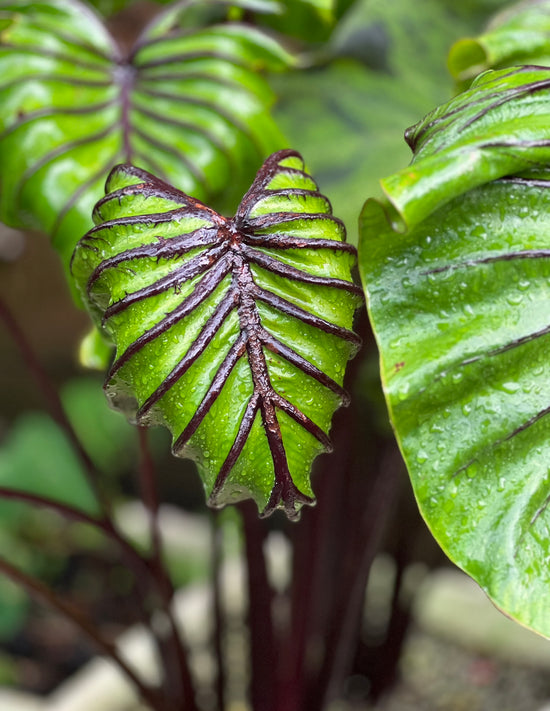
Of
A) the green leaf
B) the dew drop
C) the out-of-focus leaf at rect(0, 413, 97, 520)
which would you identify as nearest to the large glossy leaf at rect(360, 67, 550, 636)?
the dew drop

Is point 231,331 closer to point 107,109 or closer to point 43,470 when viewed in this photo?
point 107,109

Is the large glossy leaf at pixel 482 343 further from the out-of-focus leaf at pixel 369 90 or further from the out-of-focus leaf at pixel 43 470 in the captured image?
the out-of-focus leaf at pixel 43 470

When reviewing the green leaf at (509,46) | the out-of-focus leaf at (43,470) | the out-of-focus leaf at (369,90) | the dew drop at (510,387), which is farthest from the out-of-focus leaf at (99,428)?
the dew drop at (510,387)

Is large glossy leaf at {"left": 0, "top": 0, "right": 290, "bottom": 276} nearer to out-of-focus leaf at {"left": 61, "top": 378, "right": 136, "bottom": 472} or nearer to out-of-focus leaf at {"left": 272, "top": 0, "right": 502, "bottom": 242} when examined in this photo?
out-of-focus leaf at {"left": 272, "top": 0, "right": 502, "bottom": 242}

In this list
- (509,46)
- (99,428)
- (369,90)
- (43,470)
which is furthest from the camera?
(99,428)

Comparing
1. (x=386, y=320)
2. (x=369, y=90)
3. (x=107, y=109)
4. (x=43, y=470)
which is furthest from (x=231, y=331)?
(x=43, y=470)
